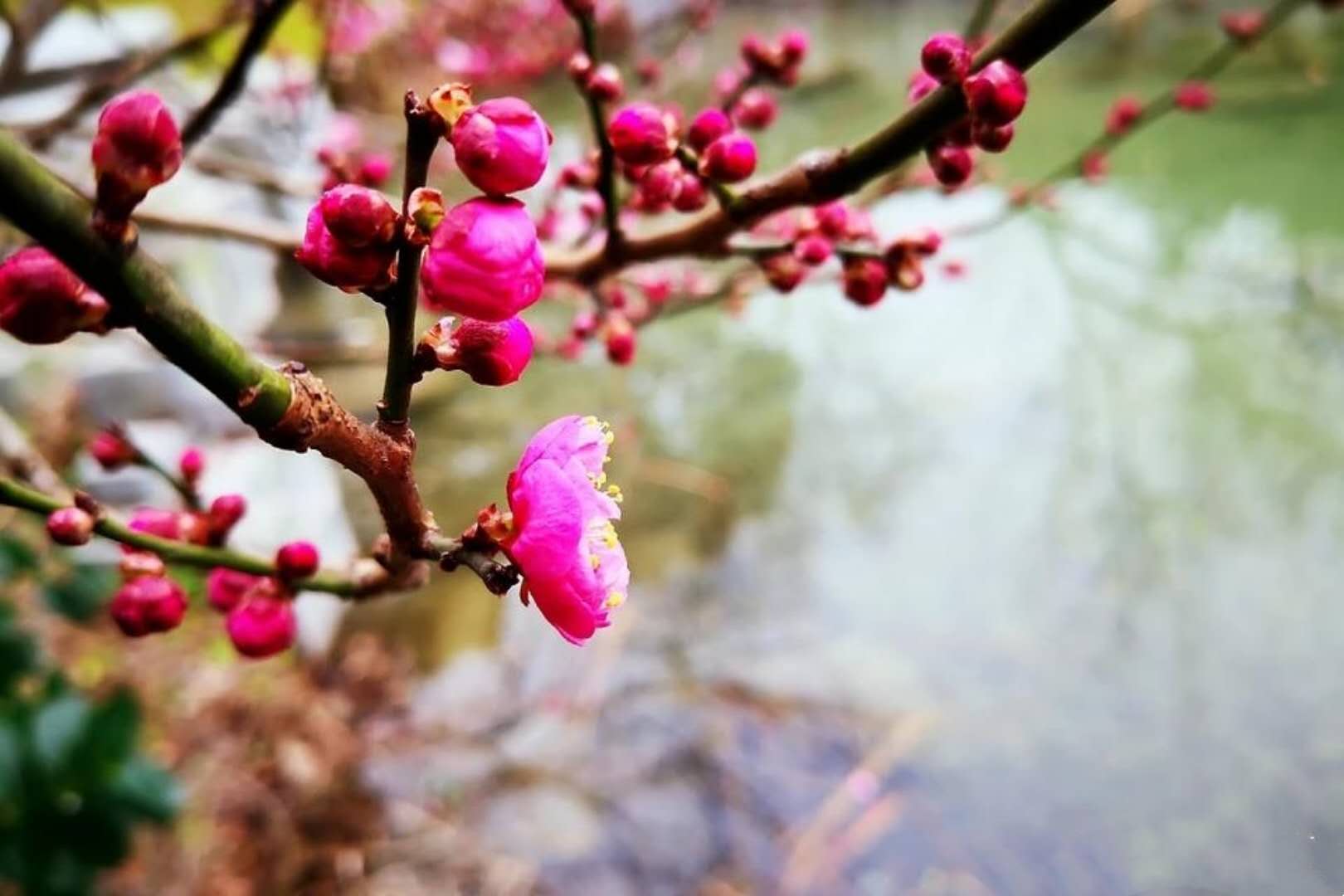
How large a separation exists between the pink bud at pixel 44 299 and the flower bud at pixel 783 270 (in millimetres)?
413

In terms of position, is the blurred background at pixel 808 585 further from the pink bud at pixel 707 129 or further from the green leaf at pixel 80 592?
the pink bud at pixel 707 129

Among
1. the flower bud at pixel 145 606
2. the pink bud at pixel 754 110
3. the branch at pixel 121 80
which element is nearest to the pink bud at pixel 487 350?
the flower bud at pixel 145 606

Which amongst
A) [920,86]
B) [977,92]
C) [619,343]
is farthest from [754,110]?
[977,92]

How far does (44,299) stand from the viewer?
0.33 meters

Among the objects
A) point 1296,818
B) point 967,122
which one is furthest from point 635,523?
point 967,122

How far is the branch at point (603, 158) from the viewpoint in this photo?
63 centimetres

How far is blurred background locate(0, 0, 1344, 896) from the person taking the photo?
1515 millimetres

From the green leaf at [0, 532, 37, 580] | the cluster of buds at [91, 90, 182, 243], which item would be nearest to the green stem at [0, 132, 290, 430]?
the cluster of buds at [91, 90, 182, 243]

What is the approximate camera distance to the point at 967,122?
1.56 ft

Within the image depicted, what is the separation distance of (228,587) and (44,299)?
13.3 inches

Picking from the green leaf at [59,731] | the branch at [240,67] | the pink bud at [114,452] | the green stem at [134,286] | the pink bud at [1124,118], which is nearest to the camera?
the green stem at [134,286]

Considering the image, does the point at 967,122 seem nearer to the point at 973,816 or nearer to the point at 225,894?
the point at 973,816

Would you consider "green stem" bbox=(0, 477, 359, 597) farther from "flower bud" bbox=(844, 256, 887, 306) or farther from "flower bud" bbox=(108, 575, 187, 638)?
"flower bud" bbox=(844, 256, 887, 306)

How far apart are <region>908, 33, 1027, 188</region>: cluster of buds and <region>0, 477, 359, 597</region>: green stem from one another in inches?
15.3
